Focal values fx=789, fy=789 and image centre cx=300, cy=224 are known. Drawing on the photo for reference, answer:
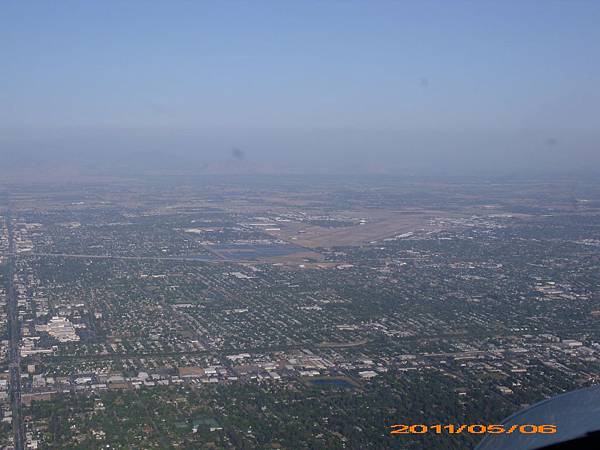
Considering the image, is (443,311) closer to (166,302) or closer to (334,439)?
(166,302)

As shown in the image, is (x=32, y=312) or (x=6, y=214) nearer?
(x=32, y=312)

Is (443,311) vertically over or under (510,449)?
under

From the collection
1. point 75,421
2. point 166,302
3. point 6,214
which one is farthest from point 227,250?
point 75,421

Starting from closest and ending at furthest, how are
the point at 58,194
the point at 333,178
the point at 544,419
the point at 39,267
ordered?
the point at 544,419 < the point at 39,267 < the point at 58,194 < the point at 333,178

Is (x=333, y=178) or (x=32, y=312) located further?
(x=333, y=178)

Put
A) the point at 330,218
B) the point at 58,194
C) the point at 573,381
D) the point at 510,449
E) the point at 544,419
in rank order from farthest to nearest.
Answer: the point at 58,194 < the point at 330,218 < the point at 573,381 < the point at 544,419 < the point at 510,449

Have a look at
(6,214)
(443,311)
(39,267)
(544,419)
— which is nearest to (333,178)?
(6,214)

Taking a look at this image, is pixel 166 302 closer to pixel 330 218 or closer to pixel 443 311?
pixel 443 311

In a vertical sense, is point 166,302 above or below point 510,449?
below

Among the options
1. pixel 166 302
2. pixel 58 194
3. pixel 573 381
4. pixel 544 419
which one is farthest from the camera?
pixel 58 194
